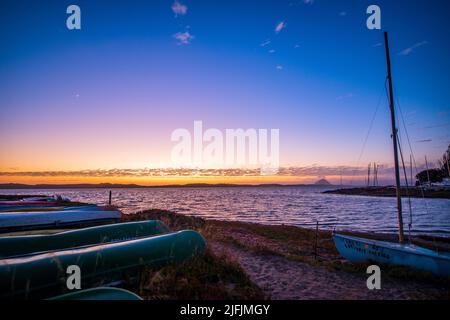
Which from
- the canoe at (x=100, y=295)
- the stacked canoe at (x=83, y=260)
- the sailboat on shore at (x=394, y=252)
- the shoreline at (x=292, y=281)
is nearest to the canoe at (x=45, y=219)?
the stacked canoe at (x=83, y=260)

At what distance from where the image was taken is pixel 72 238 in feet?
29.1

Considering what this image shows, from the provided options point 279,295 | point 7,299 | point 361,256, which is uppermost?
point 7,299

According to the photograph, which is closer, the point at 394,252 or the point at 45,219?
the point at 394,252

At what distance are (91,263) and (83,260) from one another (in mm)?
193

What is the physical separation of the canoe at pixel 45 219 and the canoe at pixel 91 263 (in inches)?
415

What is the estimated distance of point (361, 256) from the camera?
1122 centimetres

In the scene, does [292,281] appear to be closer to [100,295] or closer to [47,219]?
[100,295]

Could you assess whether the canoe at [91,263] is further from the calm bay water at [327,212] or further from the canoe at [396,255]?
the calm bay water at [327,212]

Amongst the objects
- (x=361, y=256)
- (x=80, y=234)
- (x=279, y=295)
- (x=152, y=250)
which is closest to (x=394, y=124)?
(x=361, y=256)

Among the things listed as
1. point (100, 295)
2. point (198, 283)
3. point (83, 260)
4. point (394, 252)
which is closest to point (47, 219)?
point (83, 260)
